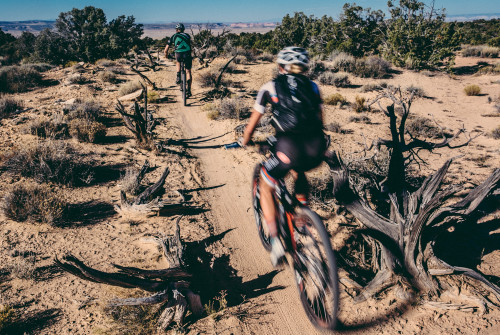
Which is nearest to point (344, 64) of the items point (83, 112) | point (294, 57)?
point (83, 112)

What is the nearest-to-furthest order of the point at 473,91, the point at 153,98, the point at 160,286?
the point at 160,286
the point at 153,98
the point at 473,91

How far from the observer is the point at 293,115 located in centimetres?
277

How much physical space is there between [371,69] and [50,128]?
15.6m

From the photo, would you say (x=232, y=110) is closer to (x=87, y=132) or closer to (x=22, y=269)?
(x=87, y=132)

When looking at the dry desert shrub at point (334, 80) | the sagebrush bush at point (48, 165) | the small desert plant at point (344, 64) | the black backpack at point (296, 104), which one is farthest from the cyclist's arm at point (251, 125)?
the small desert plant at point (344, 64)

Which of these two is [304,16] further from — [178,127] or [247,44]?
[178,127]

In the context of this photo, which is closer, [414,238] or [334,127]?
[414,238]

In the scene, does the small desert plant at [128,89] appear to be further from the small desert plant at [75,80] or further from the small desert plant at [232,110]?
the small desert plant at [232,110]

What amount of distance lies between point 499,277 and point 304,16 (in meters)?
25.0

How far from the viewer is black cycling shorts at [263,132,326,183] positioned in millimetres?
2883

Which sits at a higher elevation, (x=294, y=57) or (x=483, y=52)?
(x=483, y=52)

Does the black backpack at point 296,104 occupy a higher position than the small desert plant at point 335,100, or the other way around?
the black backpack at point 296,104

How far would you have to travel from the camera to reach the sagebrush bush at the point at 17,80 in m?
11.6

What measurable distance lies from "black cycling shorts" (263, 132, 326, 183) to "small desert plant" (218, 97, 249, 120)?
6.09 metres
